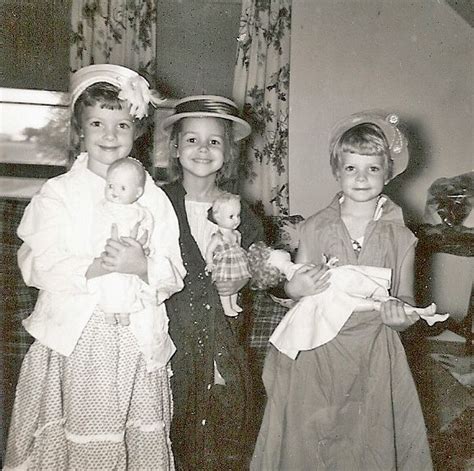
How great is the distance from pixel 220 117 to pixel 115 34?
2.87 feet

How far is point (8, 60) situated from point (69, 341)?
1029mm

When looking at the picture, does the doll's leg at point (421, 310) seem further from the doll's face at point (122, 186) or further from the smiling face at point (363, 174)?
the doll's face at point (122, 186)

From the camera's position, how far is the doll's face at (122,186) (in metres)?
0.98

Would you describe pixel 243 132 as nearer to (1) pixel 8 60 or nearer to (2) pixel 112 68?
(2) pixel 112 68

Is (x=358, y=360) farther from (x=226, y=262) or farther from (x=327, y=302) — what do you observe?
(x=226, y=262)

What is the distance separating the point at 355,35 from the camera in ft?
6.50

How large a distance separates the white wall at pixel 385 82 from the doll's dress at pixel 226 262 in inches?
34.0

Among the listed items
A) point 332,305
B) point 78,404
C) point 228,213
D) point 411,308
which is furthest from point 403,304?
point 78,404

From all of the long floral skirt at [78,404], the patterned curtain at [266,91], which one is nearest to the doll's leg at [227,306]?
the long floral skirt at [78,404]

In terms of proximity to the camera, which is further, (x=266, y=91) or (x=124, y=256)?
(x=266, y=91)

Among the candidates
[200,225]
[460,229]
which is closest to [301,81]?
[460,229]

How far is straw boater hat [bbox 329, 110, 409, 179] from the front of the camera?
1.14m

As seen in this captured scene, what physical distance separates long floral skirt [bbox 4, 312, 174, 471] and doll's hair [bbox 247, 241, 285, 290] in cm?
28

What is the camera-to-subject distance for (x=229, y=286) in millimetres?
1157
